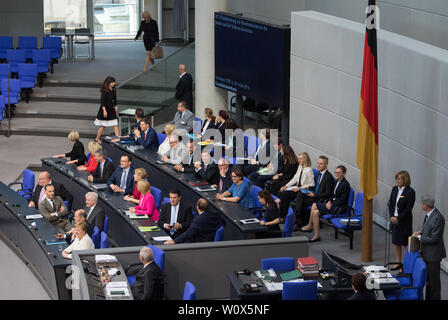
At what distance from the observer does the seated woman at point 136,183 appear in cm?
1206

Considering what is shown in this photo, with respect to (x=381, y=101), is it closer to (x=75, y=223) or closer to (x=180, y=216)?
A: (x=180, y=216)

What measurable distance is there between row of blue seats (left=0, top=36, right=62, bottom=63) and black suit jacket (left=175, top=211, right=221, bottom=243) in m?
13.0

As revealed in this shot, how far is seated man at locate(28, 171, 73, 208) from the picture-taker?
12.4 m

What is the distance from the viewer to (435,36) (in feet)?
42.0

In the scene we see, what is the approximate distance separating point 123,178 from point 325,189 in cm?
337

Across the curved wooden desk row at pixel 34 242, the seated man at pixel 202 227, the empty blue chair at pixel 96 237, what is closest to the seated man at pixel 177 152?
the curved wooden desk row at pixel 34 242

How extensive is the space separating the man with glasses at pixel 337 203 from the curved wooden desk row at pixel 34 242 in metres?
3.91

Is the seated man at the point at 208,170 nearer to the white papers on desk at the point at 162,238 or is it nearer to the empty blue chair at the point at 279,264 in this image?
the white papers on desk at the point at 162,238

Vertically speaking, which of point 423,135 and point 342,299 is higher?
point 423,135

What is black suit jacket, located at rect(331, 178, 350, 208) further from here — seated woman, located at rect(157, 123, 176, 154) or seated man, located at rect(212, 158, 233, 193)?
seated woman, located at rect(157, 123, 176, 154)

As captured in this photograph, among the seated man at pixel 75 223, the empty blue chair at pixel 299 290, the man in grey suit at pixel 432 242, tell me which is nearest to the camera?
the empty blue chair at pixel 299 290
